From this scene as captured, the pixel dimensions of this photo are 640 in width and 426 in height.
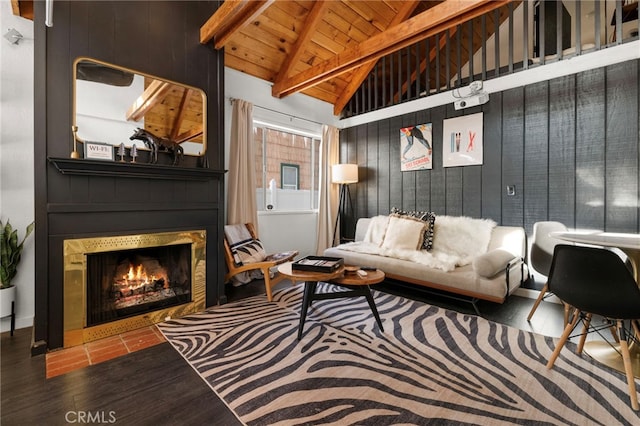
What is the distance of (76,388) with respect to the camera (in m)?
1.54

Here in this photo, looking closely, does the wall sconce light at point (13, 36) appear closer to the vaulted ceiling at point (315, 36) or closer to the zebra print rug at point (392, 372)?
the vaulted ceiling at point (315, 36)

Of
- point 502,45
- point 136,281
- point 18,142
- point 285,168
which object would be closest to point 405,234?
point 285,168

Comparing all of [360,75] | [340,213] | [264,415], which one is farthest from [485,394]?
[360,75]

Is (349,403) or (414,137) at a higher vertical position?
(414,137)

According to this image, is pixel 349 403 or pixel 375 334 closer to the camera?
pixel 349 403

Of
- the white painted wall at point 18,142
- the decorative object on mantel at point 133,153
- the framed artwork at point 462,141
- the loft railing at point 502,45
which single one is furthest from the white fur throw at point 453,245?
the white painted wall at point 18,142

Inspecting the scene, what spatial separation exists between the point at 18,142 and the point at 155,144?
1.01 m

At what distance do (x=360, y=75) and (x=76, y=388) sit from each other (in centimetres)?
473

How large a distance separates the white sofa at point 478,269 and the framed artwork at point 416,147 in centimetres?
88

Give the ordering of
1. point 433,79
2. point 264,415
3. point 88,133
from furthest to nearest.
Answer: point 433,79 → point 88,133 → point 264,415

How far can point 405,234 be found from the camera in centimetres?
338

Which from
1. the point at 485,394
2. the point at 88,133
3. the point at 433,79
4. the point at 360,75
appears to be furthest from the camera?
the point at 360,75

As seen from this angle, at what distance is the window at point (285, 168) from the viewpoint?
13.2ft

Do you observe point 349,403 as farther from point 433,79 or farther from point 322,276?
point 433,79
